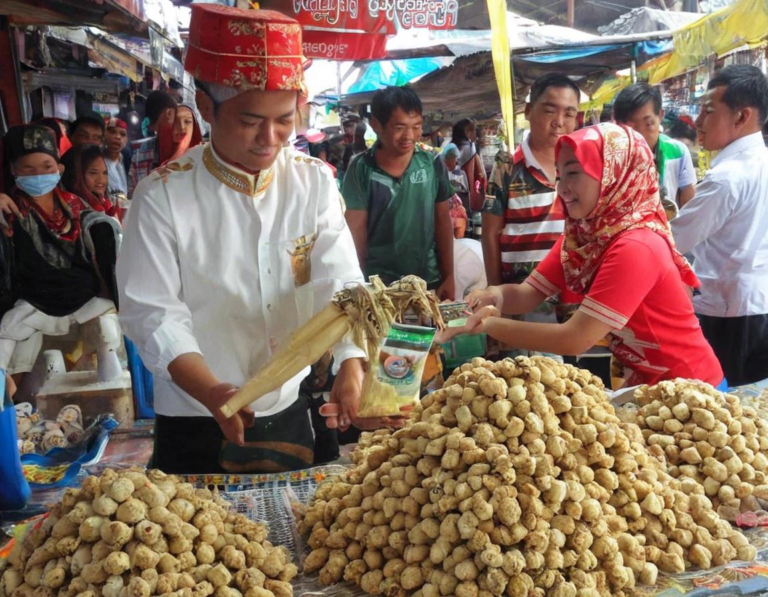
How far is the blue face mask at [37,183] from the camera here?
3654 millimetres

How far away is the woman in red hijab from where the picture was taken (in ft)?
6.44

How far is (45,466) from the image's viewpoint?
6.84ft

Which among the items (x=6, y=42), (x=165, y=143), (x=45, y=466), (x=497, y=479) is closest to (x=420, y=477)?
(x=497, y=479)

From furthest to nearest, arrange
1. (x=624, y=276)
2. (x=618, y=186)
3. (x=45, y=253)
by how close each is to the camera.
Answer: (x=45, y=253)
(x=618, y=186)
(x=624, y=276)

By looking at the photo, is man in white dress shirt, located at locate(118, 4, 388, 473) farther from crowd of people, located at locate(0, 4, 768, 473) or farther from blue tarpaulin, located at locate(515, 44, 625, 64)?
blue tarpaulin, located at locate(515, 44, 625, 64)

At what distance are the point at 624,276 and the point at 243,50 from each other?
1152mm

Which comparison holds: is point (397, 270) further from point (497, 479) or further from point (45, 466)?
point (497, 479)

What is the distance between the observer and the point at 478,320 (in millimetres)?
2115

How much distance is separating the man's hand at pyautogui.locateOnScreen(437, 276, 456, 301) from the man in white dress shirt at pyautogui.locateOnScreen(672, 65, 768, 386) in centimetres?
120

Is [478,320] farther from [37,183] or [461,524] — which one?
[37,183]

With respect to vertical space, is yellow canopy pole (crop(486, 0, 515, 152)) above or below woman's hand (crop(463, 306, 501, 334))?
above

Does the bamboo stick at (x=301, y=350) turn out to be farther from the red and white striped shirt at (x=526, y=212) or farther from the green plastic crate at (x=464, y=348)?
the red and white striped shirt at (x=526, y=212)

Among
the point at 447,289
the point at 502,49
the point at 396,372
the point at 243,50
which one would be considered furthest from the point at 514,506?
the point at 502,49

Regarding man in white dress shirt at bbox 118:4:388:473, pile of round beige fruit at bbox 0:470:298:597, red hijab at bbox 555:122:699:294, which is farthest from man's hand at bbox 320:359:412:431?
red hijab at bbox 555:122:699:294
